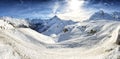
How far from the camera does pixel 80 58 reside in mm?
15969

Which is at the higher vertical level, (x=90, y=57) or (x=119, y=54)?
(x=119, y=54)

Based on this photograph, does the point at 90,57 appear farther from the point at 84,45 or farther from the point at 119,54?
the point at 84,45

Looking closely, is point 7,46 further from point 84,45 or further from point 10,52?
point 84,45

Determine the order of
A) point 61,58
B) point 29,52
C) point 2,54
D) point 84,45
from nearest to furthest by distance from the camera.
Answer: point 2,54 → point 29,52 → point 61,58 → point 84,45

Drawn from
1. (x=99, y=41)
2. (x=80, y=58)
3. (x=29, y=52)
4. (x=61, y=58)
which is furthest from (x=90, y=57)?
(x=99, y=41)

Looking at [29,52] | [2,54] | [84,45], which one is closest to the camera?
[2,54]

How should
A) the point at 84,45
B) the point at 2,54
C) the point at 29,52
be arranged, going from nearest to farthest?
the point at 2,54
the point at 29,52
the point at 84,45

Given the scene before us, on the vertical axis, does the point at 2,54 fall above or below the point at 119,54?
above

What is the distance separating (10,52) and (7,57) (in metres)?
0.52

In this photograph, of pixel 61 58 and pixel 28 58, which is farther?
pixel 61 58

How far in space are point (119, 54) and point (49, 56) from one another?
4.15m

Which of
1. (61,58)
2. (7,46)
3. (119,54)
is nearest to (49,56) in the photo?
(61,58)

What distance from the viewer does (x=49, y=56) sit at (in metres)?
15.8

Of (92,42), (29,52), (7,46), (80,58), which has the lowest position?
(92,42)
